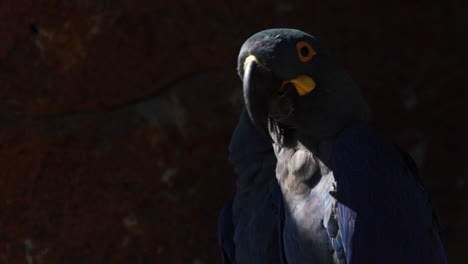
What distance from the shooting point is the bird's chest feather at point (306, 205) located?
1927mm

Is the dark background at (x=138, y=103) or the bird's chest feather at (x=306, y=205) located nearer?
the bird's chest feather at (x=306, y=205)

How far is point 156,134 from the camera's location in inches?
105

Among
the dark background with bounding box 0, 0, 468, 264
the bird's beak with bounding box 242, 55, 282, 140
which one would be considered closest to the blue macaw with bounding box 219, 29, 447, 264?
the bird's beak with bounding box 242, 55, 282, 140

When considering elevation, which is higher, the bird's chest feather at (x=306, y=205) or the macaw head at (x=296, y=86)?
the macaw head at (x=296, y=86)

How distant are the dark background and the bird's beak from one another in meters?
0.95

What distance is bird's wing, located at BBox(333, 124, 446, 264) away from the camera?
1.77m

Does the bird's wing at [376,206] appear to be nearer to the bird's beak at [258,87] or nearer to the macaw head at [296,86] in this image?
the macaw head at [296,86]

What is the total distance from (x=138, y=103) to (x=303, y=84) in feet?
3.34

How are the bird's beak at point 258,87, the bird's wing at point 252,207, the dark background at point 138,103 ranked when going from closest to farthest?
the bird's beak at point 258,87 → the bird's wing at point 252,207 → the dark background at point 138,103

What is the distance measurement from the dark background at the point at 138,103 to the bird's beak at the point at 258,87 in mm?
946

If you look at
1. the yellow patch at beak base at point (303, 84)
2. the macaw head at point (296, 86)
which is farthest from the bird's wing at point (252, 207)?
the yellow patch at beak base at point (303, 84)

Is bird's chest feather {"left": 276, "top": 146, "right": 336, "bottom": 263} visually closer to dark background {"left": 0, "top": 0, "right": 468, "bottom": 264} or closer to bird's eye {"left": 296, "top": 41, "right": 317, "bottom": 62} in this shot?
bird's eye {"left": 296, "top": 41, "right": 317, "bottom": 62}

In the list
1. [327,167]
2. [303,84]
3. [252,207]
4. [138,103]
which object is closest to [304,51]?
[303,84]

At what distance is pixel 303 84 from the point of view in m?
1.82
